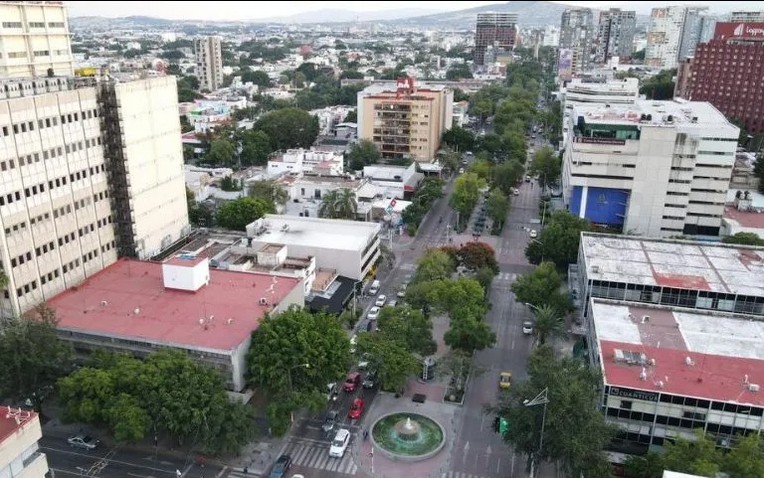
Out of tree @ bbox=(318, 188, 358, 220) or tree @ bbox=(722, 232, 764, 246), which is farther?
tree @ bbox=(318, 188, 358, 220)

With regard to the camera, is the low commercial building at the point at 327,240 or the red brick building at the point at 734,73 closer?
the low commercial building at the point at 327,240

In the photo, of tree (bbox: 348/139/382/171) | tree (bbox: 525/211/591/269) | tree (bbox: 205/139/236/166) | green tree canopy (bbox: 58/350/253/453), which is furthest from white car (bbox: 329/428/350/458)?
tree (bbox: 205/139/236/166)

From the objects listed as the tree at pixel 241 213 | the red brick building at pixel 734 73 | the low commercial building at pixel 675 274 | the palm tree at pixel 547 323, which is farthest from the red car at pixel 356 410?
the red brick building at pixel 734 73

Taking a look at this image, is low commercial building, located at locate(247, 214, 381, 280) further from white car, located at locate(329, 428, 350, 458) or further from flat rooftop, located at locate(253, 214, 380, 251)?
white car, located at locate(329, 428, 350, 458)

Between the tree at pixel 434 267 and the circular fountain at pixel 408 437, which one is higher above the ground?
the tree at pixel 434 267

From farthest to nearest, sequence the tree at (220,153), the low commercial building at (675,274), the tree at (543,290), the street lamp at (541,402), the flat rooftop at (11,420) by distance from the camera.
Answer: the tree at (220,153) → the tree at (543,290) → the low commercial building at (675,274) → the street lamp at (541,402) → the flat rooftop at (11,420)

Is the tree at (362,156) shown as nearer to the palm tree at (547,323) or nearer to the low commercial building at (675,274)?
the low commercial building at (675,274)

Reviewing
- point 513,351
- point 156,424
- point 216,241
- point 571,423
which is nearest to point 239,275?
point 216,241
